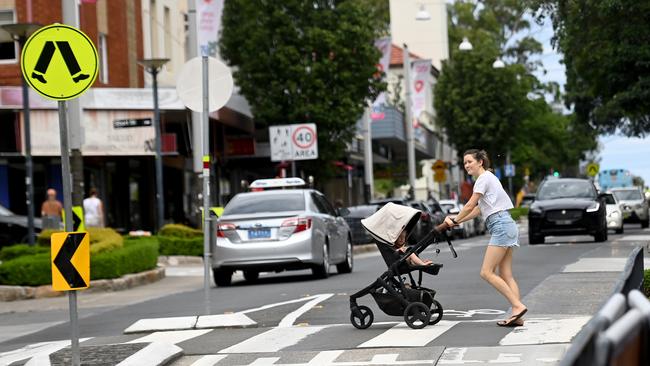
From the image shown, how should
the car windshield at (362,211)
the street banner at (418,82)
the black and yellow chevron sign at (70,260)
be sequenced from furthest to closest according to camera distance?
the street banner at (418,82)
the car windshield at (362,211)
the black and yellow chevron sign at (70,260)

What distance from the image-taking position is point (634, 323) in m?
4.32

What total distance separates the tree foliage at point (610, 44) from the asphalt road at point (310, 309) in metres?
8.43

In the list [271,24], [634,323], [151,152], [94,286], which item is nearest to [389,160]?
[271,24]

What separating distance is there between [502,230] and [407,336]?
4.74 feet

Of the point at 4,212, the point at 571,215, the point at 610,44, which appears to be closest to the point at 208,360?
the point at 571,215

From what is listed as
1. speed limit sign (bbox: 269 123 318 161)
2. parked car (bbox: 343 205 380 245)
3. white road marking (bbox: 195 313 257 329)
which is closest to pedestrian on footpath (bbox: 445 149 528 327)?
white road marking (bbox: 195 313 257 329)

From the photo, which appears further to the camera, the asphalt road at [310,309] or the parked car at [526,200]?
the parked car at [526,200]

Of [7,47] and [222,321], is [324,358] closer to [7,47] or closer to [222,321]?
[222,321]

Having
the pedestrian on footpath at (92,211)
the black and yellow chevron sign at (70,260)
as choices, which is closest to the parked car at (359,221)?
the pedestrian on footpath at (92,211)

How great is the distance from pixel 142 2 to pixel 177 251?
1390 cm

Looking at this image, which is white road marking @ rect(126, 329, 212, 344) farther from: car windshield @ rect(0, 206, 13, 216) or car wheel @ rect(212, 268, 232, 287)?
car windshield @ rect(0, 206, 13, 216)

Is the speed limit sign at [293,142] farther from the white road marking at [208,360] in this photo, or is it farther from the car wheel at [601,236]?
the white road marking at [208,360]

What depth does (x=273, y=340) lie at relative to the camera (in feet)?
41.3

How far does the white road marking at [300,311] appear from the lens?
14.4m
